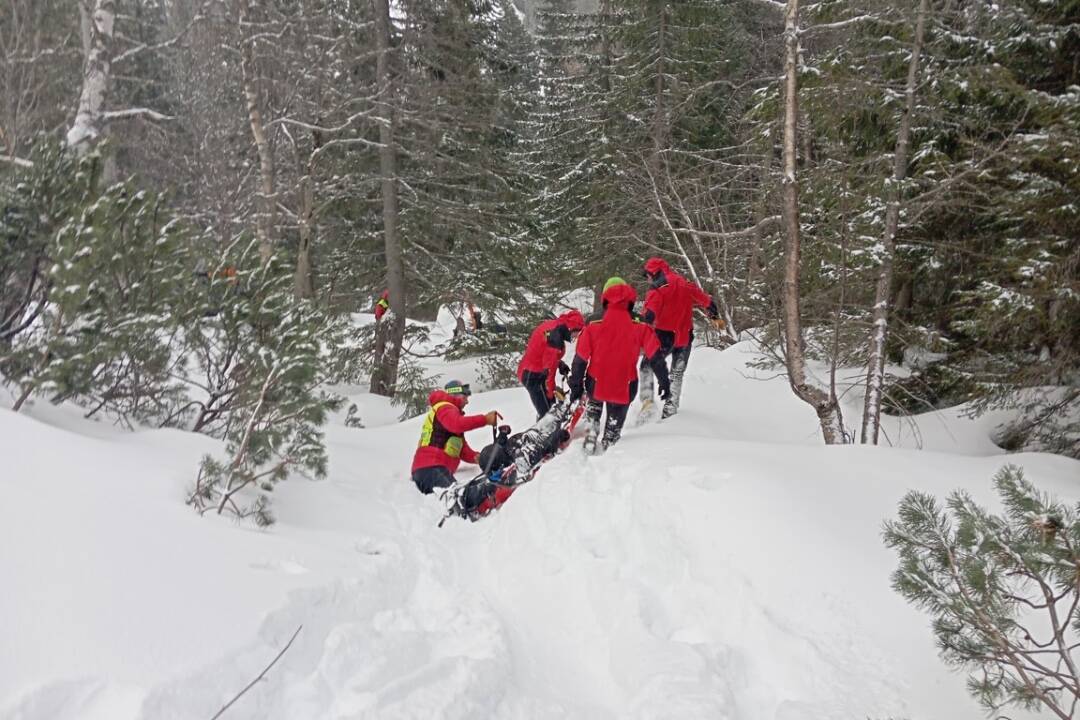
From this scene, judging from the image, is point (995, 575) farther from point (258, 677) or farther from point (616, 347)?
point (616, 347)

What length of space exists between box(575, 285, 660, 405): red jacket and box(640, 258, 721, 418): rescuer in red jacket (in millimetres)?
1182

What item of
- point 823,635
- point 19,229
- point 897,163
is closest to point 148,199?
point 19,229

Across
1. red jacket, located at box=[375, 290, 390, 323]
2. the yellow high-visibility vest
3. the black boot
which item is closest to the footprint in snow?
the yellow high-visibility vest

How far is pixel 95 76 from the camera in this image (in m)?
5.91

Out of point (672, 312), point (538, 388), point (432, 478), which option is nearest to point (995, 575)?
point (432, 478)

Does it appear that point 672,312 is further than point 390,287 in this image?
No

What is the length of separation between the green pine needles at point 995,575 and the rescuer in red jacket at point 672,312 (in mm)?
5522

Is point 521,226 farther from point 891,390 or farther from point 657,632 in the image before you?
point 657,632

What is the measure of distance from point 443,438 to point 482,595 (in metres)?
2.81

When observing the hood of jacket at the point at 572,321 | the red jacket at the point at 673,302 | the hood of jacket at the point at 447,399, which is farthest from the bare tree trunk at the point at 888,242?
the hood of jacket at the point at 447,399

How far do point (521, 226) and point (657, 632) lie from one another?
11479 millimetres

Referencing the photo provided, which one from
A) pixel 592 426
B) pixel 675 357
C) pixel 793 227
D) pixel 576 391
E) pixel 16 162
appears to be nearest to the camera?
pixel 16 162

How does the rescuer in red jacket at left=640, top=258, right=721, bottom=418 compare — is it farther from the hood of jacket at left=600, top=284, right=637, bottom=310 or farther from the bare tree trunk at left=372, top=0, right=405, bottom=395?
the bare tree trunk at left=372, top=0, right=405, bottom=395

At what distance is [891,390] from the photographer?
A: 873cm
